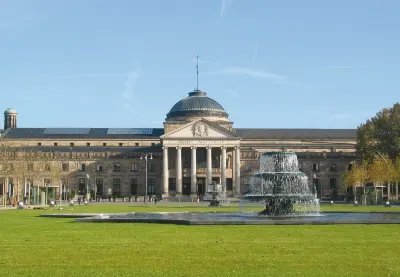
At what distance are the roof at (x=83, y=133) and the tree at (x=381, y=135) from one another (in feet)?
169

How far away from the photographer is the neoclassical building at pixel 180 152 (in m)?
132

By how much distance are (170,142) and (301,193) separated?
89.8 metres

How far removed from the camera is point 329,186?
139875 mm

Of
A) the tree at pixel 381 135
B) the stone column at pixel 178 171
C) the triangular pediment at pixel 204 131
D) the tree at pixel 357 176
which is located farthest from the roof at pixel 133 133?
the tree at pixel 357 176

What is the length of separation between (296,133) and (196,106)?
2480cm

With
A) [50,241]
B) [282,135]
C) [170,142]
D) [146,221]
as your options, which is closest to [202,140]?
[170,142]

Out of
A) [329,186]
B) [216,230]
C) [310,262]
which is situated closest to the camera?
[310,262]

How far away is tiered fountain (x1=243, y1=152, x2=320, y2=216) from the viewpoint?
4241 centimetres

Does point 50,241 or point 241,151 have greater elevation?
point 241,151

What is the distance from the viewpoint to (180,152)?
131875 mm

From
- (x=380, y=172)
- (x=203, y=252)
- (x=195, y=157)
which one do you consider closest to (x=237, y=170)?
(x=195, y=157)

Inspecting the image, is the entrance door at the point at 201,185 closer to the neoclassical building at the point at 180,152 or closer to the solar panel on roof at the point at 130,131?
the neoclassical building at the point at 180,152

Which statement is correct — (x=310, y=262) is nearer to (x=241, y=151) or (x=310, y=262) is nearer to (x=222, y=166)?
(x=222, y=166)

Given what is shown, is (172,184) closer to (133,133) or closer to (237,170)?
(237,170)
